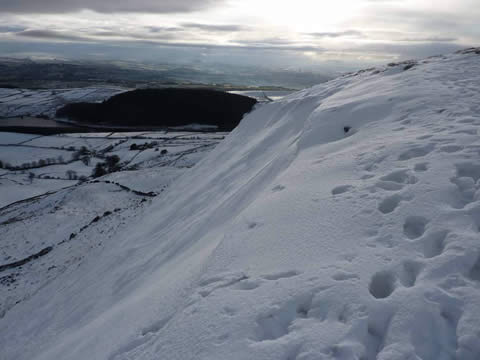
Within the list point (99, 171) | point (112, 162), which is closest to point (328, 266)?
point (99, 171)

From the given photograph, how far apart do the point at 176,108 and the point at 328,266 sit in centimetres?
8100

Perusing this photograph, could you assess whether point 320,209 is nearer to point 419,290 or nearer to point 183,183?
point 419,290

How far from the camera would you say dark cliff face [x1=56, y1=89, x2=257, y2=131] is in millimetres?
80250

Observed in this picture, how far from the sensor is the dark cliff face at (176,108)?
80250 mm

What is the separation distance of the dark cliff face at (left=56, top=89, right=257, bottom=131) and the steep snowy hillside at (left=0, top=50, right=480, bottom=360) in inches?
2689

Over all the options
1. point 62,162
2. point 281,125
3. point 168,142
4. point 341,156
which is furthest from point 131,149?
point 341,156

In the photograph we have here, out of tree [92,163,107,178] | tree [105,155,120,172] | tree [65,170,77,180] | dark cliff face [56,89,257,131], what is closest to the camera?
tree [65,170,77,180]

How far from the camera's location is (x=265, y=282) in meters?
5.21

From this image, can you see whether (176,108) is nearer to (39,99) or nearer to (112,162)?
(112,162)

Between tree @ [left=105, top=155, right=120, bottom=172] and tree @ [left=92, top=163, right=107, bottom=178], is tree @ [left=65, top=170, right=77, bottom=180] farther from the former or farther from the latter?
tree @ [left=105, top=155, right=120, bottom=172]

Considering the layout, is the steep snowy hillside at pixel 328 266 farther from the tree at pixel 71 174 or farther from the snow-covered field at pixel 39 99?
the snow-covered field at pixel 39 99

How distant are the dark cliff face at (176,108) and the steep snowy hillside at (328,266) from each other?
224 feet

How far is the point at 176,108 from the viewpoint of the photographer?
81.9 metres

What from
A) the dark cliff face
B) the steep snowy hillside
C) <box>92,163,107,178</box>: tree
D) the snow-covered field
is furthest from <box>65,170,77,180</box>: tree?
the snow-covered field
